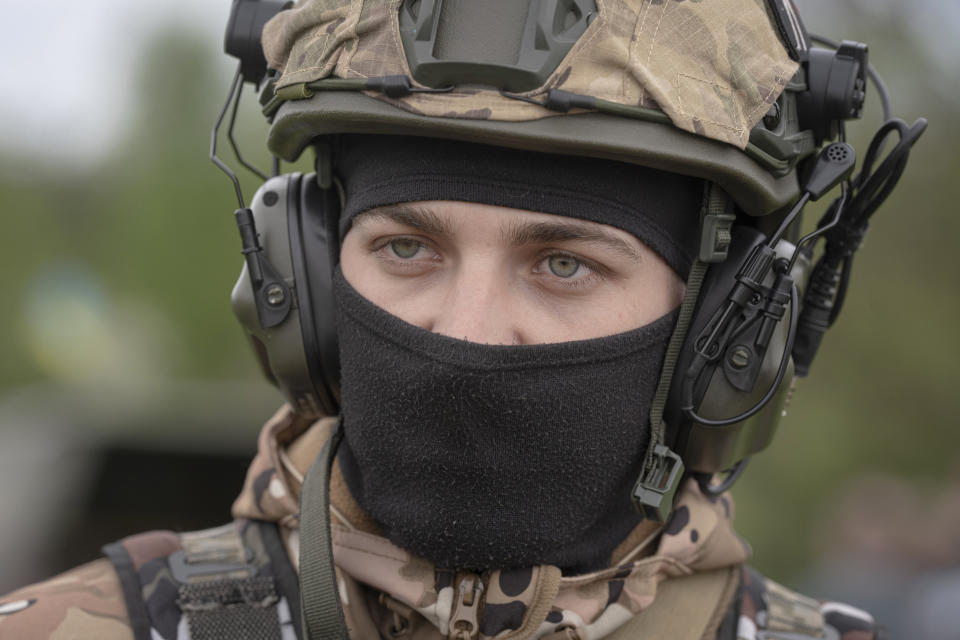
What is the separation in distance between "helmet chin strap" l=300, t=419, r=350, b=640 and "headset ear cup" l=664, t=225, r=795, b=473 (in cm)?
78

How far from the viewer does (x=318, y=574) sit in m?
1.89

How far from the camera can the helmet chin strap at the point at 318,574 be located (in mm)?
1865

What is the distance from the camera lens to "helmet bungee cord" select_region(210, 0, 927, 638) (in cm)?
190

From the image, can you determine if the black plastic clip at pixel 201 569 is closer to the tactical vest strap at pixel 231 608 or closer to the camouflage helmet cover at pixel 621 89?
the tactical vest strap at pixel 231 608

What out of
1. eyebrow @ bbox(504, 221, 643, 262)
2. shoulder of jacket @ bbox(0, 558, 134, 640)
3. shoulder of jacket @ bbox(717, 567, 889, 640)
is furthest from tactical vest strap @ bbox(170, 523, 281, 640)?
shoulder of jacket @ bbox(717, 567, 889, 640)

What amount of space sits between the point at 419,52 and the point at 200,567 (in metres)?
1.24

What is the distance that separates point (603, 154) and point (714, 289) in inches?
16.2

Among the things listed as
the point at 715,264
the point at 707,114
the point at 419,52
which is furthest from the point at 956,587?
the point at 419,52

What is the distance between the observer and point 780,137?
2047mm

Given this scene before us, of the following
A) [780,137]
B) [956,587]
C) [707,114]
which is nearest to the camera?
[707,114]

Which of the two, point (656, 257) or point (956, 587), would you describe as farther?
point (956, 587)

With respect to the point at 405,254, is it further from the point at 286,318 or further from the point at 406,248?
the point at 286,318

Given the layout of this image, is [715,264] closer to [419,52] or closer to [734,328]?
[734,328]

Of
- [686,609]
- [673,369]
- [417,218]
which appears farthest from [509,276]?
[686,609]
